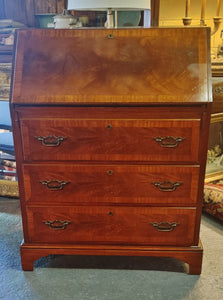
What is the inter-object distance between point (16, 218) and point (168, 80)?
52.1 inches

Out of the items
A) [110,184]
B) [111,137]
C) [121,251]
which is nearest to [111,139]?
[111,137]

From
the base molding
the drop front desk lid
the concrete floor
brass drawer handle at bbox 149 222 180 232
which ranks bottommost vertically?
the concrete floor

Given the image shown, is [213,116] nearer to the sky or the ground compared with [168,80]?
nearer to the ground

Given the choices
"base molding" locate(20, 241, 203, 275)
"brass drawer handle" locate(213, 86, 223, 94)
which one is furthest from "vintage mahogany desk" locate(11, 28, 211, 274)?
"brass drawer handle" locate(213, 86, 223, 94)

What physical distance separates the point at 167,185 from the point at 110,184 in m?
0.25

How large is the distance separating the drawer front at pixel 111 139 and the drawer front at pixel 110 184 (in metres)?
0.05

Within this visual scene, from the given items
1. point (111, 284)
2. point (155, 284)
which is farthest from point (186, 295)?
point (111, 284)

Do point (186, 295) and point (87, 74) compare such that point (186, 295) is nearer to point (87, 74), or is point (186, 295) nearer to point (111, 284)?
point (111, 284)

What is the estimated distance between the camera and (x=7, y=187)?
2232 mm

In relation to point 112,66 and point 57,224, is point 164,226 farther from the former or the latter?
Result: point 112,66

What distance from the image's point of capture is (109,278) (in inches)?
58.9

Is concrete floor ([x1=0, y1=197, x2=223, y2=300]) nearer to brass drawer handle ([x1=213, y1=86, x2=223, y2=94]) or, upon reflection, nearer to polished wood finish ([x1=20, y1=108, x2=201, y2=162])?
polished wood finish ([x1=20, y1=108, x2=201, y2=162])

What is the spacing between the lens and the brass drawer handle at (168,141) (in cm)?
130

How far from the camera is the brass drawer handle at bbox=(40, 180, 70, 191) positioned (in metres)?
1.40
